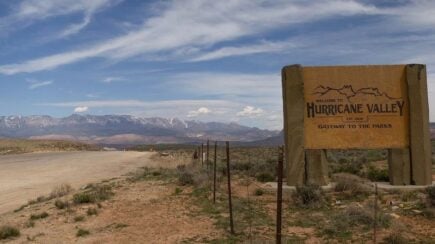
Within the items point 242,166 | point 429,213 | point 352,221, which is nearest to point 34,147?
point 242,166

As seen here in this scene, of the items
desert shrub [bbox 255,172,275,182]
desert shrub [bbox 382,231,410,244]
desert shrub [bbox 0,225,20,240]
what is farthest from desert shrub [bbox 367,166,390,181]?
desert shrub [bbox 0,225,20,240]

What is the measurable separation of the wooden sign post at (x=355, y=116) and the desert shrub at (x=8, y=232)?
888 cm

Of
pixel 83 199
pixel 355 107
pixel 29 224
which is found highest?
pixel 355 107

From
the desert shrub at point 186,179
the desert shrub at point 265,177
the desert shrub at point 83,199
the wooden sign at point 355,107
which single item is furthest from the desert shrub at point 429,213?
the desert shrub at point 186,179

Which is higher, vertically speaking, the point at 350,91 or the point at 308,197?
the point at 350,91

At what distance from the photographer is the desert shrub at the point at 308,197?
14694 mm

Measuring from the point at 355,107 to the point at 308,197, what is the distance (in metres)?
4.31

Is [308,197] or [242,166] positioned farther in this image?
[242,166]

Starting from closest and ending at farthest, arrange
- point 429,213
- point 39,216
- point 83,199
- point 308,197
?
point 429,213 → point 39,216 → point 308,197 → point 83,199

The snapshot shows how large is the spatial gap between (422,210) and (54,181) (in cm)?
2003

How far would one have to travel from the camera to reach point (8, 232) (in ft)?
40.3

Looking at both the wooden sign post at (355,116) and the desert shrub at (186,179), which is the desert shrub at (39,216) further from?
the wooden sign post at (355,116)

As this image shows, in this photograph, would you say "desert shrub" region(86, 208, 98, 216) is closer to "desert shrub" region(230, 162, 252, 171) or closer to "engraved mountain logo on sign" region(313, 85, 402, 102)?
"engraved mountain logo on sign" region(313, 85, 402, 102)

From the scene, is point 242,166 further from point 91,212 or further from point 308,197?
point 91,212
